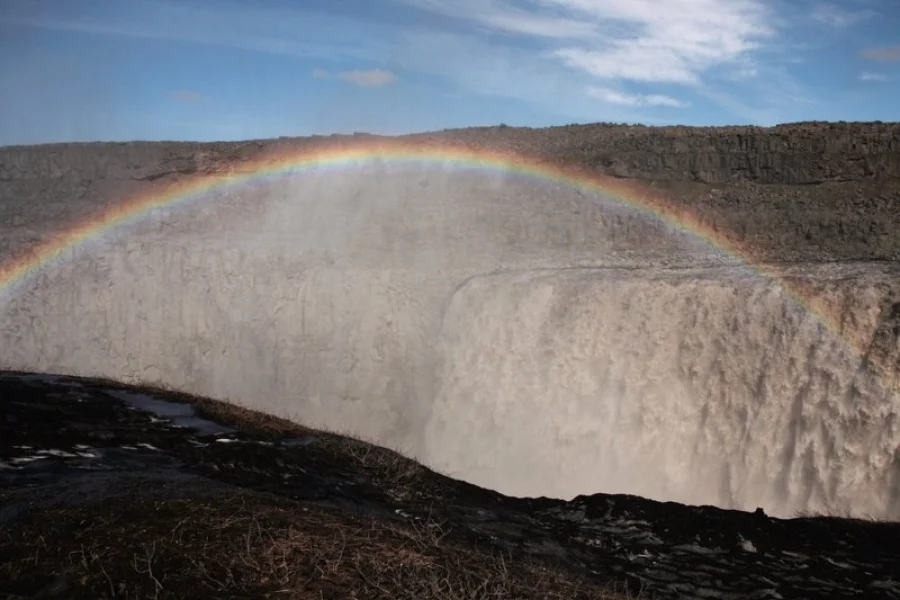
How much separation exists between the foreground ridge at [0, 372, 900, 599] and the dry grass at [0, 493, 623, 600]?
0.08 ft

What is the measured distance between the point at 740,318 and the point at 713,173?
913 centimetres

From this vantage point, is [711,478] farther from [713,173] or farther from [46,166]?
[46,166]

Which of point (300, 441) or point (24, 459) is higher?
point (24, 459)

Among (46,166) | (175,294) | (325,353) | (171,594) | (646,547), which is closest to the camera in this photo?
(171,594)

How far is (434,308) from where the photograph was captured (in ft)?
61.5

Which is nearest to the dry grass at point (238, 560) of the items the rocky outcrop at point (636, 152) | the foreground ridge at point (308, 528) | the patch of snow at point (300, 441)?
the foreground ridge at point (308, 528)

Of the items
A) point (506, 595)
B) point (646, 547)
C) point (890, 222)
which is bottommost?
point (646, 547)

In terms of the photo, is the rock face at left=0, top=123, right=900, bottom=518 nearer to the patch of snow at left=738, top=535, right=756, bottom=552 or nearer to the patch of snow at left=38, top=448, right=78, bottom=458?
the patch of snow at left=738, top=535, right=756, bottom=552

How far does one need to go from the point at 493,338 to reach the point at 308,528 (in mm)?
8651

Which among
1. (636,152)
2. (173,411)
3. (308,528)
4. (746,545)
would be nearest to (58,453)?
(173,411)

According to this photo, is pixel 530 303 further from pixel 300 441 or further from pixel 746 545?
pixel 746 545

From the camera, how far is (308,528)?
868 cm

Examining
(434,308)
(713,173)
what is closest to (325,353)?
(434,308)

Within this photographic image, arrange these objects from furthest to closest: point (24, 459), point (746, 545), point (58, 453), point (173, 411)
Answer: point (173, 411)
point (746, 545)
point (58, 453)
point (24, 459)
